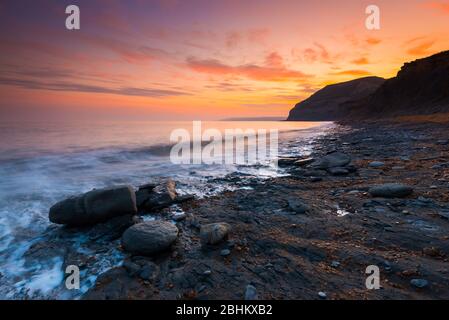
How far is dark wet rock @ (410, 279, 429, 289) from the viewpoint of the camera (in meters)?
3.28

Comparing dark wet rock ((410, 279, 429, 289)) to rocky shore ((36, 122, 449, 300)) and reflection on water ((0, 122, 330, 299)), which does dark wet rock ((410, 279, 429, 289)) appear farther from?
reflection on water ((0, 122, 330, 299))

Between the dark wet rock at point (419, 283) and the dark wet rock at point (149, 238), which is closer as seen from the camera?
the dark wet rock at point (419, 283)

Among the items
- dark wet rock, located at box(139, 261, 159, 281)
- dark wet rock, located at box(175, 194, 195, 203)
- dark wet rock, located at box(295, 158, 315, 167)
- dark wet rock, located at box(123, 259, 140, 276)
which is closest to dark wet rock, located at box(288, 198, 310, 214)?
dark wet rock, located at box(175, 194, 195, 203)

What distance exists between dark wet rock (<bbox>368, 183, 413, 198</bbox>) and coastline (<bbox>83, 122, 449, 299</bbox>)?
0.61ft

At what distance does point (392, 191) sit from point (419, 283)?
361cm

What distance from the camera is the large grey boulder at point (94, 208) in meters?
5.95

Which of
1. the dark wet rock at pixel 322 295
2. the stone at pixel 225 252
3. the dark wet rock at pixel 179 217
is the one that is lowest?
the dark wet rock at pixel 322 295

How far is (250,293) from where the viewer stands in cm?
339

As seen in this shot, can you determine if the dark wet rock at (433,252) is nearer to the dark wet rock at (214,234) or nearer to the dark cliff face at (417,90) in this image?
the dark wet rock at (214,234)

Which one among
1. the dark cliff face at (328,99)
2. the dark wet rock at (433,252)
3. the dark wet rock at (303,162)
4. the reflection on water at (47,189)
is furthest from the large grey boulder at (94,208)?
the dark cliff face at (328,99)

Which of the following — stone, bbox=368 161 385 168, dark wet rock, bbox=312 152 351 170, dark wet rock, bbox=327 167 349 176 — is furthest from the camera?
dark wet rock, bbox=312 152 351 170

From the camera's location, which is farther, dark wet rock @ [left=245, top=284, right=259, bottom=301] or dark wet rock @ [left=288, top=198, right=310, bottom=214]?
dark wet rock @ [left=288, top=198, right=310, bottom=214]

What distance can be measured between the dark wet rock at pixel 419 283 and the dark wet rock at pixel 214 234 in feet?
10.0
